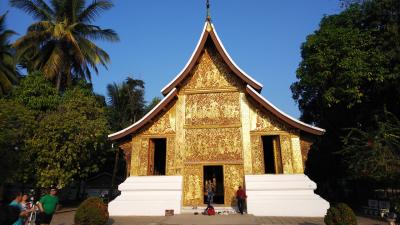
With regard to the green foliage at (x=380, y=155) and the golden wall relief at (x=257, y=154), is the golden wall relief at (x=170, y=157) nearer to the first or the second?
the golden wall relief at (x=257, y=154)

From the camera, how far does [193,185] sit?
12.0 metres

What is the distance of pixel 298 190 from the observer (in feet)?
36.0

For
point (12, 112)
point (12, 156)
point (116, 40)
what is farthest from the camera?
point (116, 40)

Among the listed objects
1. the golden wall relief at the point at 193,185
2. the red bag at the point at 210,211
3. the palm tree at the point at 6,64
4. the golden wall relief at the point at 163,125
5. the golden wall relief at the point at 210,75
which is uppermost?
the palm tree at the point at 6,64

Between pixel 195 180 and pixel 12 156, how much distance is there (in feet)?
23.1

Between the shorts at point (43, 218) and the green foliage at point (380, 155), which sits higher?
the green foliage at point (380, 155)

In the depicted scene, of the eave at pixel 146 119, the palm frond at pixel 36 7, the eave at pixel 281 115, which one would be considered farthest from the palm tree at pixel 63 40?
the eave at pixel 281 115

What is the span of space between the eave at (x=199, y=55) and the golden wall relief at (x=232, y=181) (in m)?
3.56

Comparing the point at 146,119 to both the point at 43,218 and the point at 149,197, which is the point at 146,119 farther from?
the point at 43,218

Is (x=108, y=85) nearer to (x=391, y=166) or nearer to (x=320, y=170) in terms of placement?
(x=320, y=170)

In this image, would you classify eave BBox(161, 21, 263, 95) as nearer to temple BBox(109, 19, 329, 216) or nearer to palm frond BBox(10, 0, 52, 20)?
temple BBox(109, 19, 329, 216)

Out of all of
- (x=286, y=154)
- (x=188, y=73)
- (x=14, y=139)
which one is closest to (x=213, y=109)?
(x=188, y=73)

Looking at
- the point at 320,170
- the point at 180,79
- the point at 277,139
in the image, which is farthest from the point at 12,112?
the point at 320,170

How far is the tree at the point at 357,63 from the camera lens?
12.7 metres
